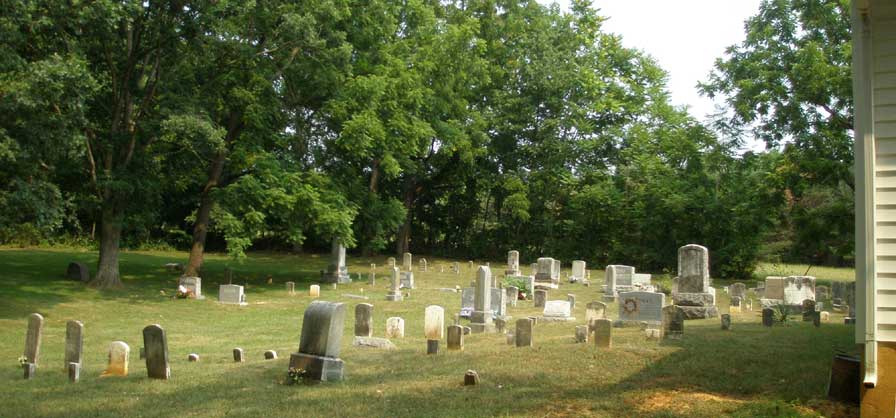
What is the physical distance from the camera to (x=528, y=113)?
1609 inches

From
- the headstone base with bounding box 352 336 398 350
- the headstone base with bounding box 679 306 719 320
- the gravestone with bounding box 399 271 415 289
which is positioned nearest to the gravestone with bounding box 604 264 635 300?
the headstone base with bounding box 679 306 719 320

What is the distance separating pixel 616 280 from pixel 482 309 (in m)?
11.7

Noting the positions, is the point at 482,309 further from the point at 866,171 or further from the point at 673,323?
the point at 866,171

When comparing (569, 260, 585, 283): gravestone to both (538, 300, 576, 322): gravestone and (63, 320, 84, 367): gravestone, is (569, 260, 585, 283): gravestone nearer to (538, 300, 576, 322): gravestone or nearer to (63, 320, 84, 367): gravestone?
(538, 300, 576, 322): gravestone

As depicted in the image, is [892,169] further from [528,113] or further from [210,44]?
[528,113]

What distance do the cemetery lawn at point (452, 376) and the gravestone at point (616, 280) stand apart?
6407 millimetres

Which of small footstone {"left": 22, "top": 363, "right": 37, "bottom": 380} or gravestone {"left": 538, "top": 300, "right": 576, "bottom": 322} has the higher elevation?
gravestone {"left": 538, "top": 300, "right": 576, "bottom": 322}

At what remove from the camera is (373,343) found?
13383 millimetres

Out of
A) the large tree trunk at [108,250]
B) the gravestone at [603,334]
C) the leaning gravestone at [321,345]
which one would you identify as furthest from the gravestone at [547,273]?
the leaning gravestone at [321,345]

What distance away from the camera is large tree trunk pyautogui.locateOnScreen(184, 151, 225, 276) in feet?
85.4

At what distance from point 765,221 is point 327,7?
20.9 metres

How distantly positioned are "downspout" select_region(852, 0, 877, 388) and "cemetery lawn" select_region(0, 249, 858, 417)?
35.5 inches

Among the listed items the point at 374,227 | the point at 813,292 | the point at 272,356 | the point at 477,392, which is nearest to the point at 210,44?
the point at 374,227

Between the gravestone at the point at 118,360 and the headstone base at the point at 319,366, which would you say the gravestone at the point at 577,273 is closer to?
the headstone base at the point at 319,366
